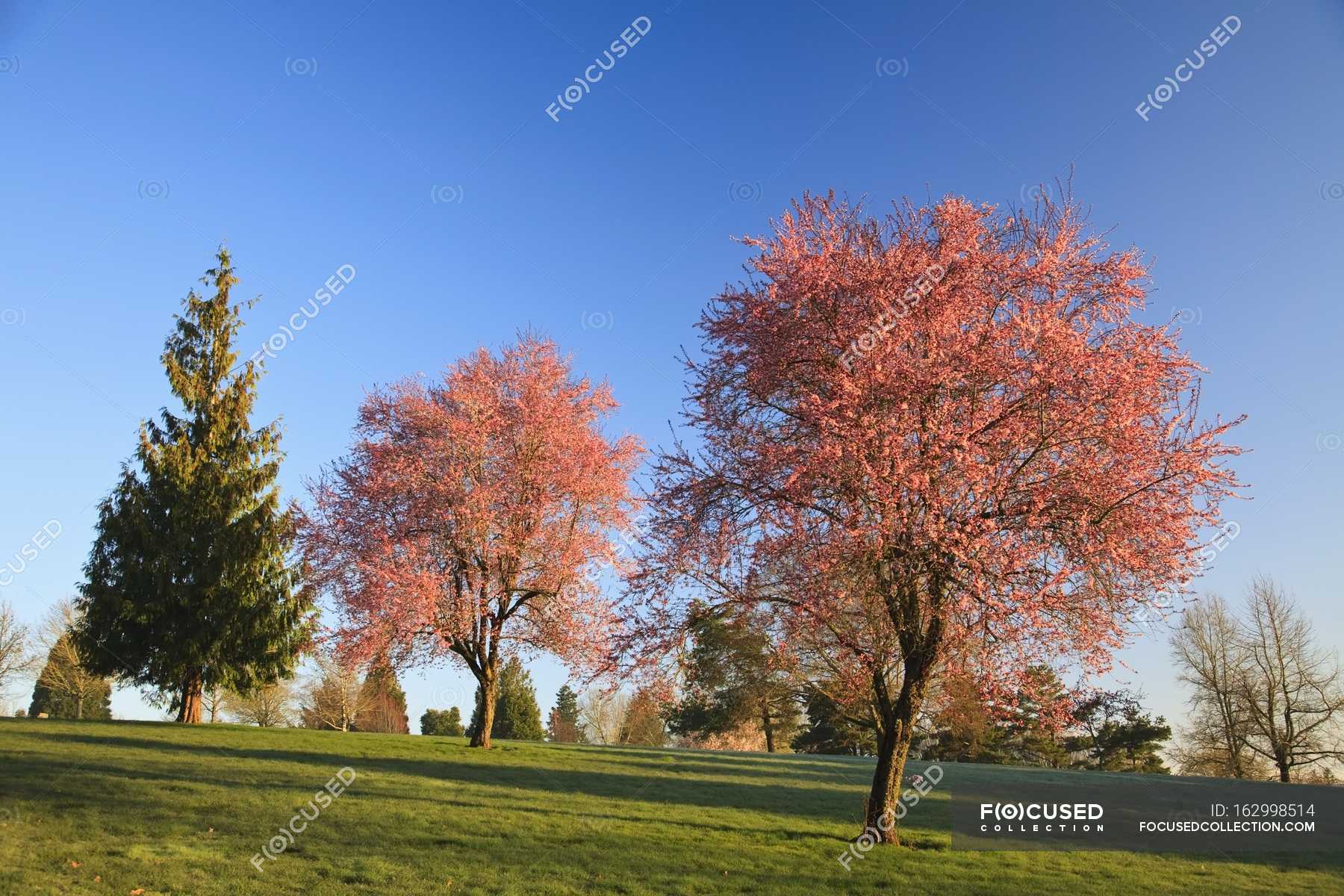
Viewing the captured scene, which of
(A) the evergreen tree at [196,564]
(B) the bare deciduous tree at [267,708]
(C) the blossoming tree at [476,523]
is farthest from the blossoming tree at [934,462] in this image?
(B) the bare deciduous tree at [267,708]

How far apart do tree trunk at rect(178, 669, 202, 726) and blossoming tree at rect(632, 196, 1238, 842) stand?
26.4 m

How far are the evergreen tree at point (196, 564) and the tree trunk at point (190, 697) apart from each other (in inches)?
1.7

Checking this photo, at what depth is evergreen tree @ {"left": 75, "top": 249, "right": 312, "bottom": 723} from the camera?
3278 cm

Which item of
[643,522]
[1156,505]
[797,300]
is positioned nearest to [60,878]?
[643,522]

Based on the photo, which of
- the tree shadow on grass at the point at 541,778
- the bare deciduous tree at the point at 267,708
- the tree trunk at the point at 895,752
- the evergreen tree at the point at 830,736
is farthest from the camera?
the bare deciduous tree at the point at 267,708

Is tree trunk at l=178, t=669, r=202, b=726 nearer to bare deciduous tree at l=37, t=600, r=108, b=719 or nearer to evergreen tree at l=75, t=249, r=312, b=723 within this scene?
Answer: evergreen tree at l=75, t=249, r=312, b=723

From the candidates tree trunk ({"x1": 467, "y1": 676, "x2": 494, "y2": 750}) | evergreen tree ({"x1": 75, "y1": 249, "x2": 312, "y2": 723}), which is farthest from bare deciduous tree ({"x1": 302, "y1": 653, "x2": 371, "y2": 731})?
tree trunk ({"x1": 467, "y1": 676, "x2": 494, "y2": 750})

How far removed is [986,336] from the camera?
15188 mm

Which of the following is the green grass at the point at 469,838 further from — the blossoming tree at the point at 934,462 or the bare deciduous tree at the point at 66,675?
the bare deciduous tree at the point at 66,675

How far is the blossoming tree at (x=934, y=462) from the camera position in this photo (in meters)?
13.8

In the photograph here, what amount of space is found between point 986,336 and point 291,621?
30.5 m

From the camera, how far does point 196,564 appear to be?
33344 millimetres

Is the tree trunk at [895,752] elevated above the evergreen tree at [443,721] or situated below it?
above

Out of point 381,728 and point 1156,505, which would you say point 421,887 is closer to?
point 1156,505
